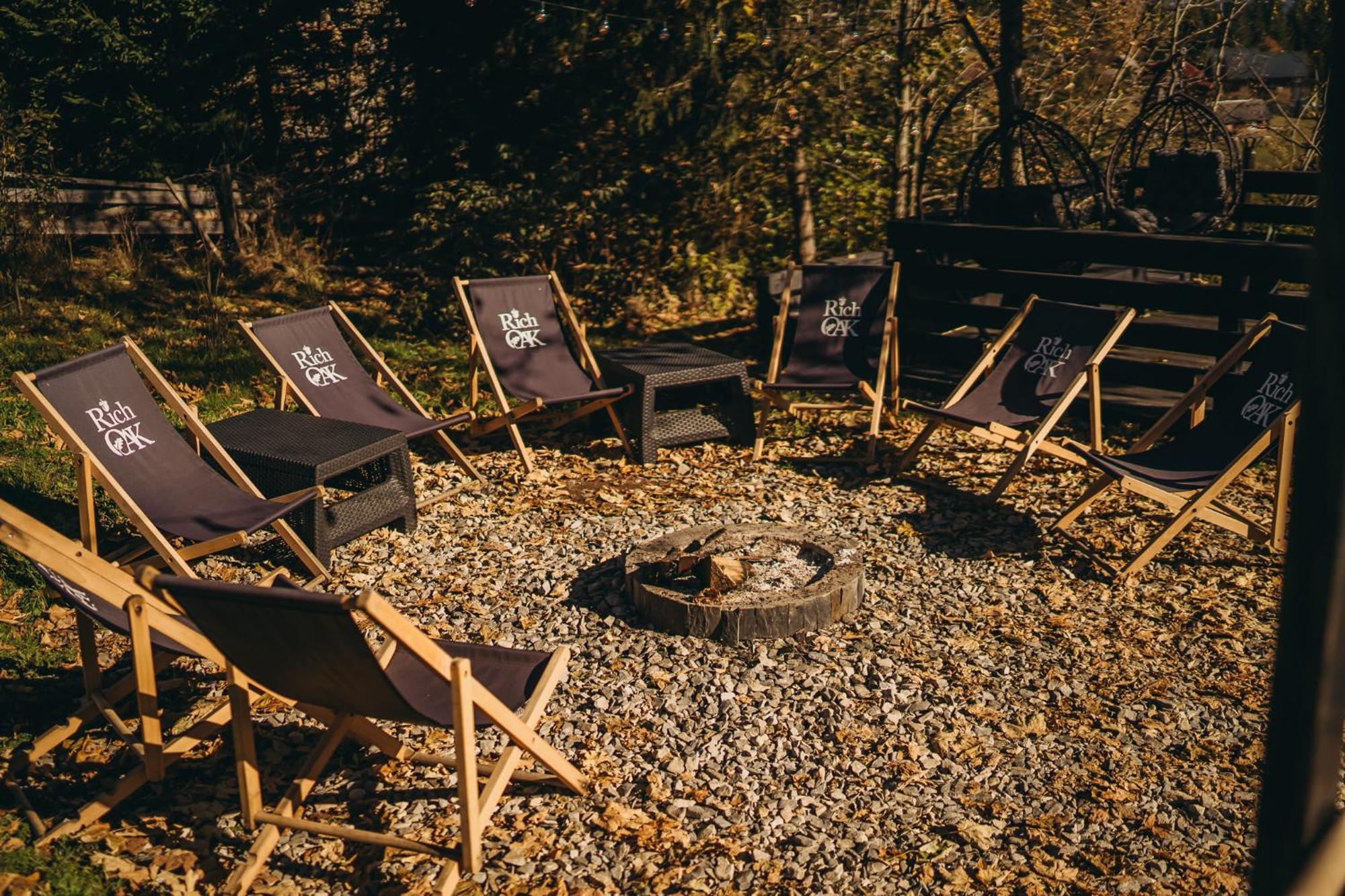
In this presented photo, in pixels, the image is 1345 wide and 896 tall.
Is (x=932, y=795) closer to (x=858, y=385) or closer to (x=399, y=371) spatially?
(x=858, y=385)

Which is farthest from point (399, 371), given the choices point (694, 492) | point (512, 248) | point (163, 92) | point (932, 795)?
point (932, 795)

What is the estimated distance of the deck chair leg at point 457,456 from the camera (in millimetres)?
6648

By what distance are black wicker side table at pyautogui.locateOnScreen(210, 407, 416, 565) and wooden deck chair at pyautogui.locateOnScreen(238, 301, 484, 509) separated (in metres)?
0.19

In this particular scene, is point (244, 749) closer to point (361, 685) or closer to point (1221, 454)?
point (361, 685)

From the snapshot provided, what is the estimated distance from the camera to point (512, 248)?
33.6ft

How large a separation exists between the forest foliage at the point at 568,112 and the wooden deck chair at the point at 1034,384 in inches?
102

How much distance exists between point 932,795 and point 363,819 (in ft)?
6.11

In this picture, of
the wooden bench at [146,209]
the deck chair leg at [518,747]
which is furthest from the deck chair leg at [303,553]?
the wooden bench at [146,209]

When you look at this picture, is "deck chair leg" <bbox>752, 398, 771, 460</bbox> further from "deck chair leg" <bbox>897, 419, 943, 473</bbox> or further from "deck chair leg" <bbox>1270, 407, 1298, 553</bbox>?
"deck chair leg" <bbox>1270, 407, 1298, 553</bbox>

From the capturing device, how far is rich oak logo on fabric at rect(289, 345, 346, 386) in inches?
257

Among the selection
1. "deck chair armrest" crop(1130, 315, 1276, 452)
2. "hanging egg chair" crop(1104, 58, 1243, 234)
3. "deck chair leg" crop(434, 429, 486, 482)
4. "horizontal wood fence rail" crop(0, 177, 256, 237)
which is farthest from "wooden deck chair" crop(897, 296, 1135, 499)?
"horizontal wood fence rail" crop(0, 177, 256, 237)

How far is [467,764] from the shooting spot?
314 cm

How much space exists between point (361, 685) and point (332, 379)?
3.79 meters

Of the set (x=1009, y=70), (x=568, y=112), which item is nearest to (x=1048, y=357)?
(x=1009, y=70)
